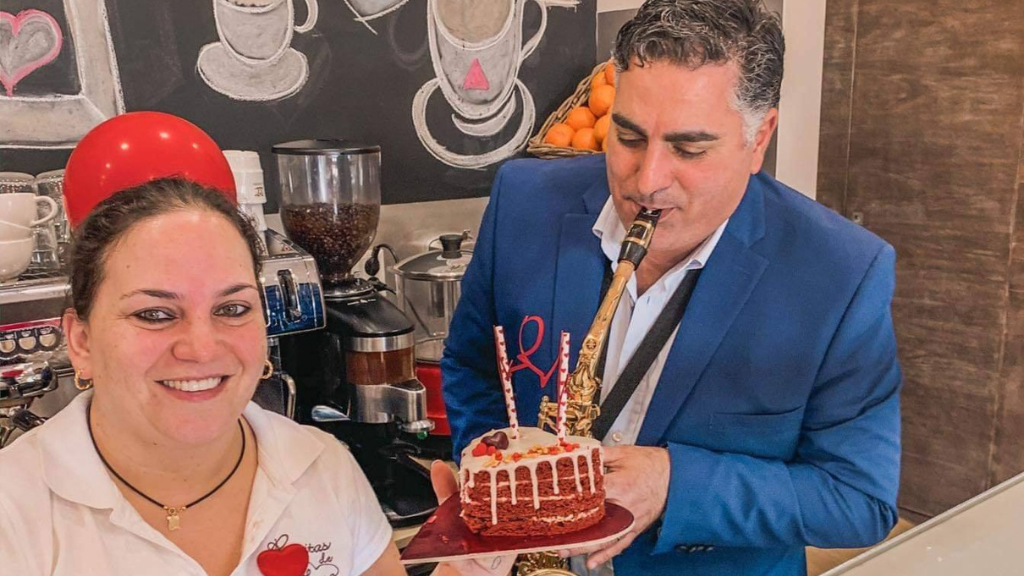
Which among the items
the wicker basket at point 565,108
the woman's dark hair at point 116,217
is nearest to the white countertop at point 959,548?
the woman's dark hair at point 116,217

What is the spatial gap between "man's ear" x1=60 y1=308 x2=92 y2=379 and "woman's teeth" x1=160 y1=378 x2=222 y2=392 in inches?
5.6

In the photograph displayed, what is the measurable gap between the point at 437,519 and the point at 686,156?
61 cm

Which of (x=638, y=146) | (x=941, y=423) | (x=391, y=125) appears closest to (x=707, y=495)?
(x=638, y=146)

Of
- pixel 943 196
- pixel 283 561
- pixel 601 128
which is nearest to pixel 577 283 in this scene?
pixel 283 561

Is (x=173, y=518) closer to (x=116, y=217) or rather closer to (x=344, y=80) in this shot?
(x=116, y=217)

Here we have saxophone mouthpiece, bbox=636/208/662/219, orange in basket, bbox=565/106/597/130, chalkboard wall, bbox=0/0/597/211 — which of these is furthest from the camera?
orange in basket, bbox=565/106/597/130

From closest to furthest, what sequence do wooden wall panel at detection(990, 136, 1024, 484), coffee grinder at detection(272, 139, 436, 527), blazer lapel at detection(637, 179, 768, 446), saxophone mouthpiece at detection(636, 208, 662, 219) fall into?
saxophone mouthpiece at detection(636, 208, 662, 219) → blazer lapel at detection(637, 179, 768, 446) → coffee grinder at detection(272, 139, 436, 527) → wooden wall panel at detection(990, 136, 1024, 484)

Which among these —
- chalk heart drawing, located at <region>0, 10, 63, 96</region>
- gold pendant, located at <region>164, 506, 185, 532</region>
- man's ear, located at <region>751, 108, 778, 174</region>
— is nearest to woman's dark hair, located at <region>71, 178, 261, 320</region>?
gold pendant, located at <region>164, 506, 185, 532</region>

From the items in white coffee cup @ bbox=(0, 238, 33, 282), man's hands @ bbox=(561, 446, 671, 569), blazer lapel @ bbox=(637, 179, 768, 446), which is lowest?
man's hands @ bbox=(561, 446, 671, 569)

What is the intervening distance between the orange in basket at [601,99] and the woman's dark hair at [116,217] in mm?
1533

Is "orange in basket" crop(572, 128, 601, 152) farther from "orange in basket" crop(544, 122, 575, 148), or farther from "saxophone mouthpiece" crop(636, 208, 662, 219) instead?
"saxophone mouthpiece" crop(636, 208, 662, 219)

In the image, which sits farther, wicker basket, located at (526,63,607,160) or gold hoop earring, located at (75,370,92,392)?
wicker basket, located at (526,63,607,160)

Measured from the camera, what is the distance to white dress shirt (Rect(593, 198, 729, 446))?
1.34 meters

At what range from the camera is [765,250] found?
1342mm
